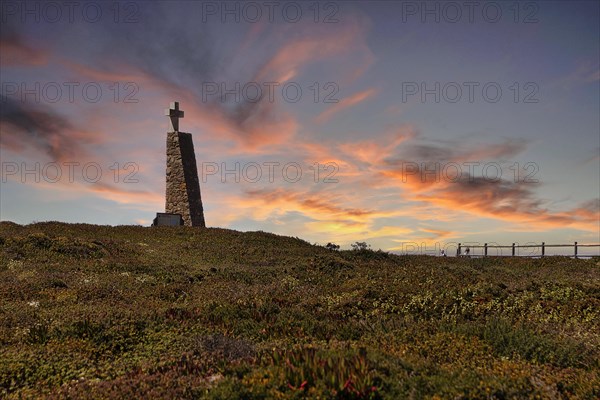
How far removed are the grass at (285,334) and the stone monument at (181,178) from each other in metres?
25.5

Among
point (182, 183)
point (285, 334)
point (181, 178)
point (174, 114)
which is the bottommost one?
point (285, 334)

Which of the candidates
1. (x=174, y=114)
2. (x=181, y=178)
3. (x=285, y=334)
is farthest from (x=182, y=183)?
(x=285, y=334)

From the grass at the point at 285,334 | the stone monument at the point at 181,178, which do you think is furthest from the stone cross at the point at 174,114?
the grass at the point at 285,334

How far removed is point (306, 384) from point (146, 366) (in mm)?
3277

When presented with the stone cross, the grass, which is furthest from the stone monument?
the grass

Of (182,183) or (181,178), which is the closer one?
(182,183)

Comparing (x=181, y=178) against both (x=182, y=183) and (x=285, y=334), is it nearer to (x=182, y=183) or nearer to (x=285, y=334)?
(x=182, y=183)

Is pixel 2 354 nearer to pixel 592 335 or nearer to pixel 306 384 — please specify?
pixel 306 384

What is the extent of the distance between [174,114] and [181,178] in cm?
723

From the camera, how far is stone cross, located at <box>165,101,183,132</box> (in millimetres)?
50375

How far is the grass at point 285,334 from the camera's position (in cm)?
678

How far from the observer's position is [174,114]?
5059 cm

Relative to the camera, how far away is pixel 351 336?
10.8 m

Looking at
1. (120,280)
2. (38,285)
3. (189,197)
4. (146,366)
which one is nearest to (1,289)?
(38,285)
